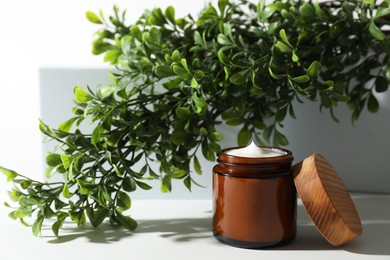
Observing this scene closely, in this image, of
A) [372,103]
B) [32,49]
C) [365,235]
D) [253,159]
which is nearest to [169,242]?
[253,159]

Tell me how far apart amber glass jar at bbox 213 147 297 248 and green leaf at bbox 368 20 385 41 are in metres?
0.24

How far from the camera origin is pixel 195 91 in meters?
0.89

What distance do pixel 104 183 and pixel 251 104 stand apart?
0.29m

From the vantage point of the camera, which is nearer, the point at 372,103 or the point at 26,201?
the point at 26,201

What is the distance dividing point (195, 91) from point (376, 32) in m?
0.28

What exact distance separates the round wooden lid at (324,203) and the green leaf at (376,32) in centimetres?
22

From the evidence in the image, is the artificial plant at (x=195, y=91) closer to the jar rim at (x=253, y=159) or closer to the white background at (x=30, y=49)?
the jar rim at (x=253, y=159)

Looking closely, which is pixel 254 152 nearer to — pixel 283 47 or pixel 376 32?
pixel 283 47

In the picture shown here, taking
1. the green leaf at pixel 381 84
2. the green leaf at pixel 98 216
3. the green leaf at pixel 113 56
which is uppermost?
the green leaf at pixel 113 56

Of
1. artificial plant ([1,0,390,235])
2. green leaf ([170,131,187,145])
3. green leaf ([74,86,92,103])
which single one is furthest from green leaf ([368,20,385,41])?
green leaf ([74,86,92,103])

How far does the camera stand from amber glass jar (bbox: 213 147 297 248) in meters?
0.80

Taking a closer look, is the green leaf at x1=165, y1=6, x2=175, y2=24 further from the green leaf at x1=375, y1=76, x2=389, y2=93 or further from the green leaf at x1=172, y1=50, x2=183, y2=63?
the green leaf at x1=375, y1=76, x2=389, y2=93

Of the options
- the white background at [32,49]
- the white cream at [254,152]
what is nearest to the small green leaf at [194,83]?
the white cream at [254,152]

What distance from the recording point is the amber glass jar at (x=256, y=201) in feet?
2.63
